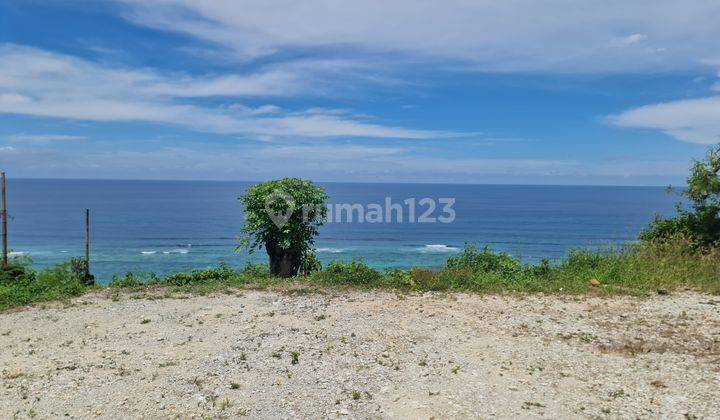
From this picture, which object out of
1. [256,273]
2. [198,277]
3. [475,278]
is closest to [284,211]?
[256,273]

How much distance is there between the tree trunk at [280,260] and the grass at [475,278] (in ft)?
1.71

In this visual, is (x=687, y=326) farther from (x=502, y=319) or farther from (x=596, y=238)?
(x=596, y=238)

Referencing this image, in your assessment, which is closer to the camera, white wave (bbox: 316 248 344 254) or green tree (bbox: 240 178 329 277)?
green tree (bbox: 240 178 329 277)

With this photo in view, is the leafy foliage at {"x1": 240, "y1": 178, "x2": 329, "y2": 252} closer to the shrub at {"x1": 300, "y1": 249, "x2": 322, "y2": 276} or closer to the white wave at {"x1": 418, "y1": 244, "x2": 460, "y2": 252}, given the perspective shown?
the shrub at {"x1": 300, "y1": 249, "x2": 322, "y2": 276}

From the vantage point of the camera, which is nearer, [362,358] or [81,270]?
[362,358]

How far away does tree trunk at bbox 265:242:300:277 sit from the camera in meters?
15.9

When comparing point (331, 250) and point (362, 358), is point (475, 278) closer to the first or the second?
point (362, 358)

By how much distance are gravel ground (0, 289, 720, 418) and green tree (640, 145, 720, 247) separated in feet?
17.8

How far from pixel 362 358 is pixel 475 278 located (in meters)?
6.22

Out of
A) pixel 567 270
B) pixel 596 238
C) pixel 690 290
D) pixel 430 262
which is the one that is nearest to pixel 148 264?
pixel 430 262

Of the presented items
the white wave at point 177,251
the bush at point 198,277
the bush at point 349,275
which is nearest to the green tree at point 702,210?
the bush at point 349,275

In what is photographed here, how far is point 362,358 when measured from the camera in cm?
834

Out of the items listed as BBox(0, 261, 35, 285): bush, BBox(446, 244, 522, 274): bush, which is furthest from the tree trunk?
BBox(0, 261, 35, 285): bush

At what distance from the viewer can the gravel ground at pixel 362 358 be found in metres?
6.77
